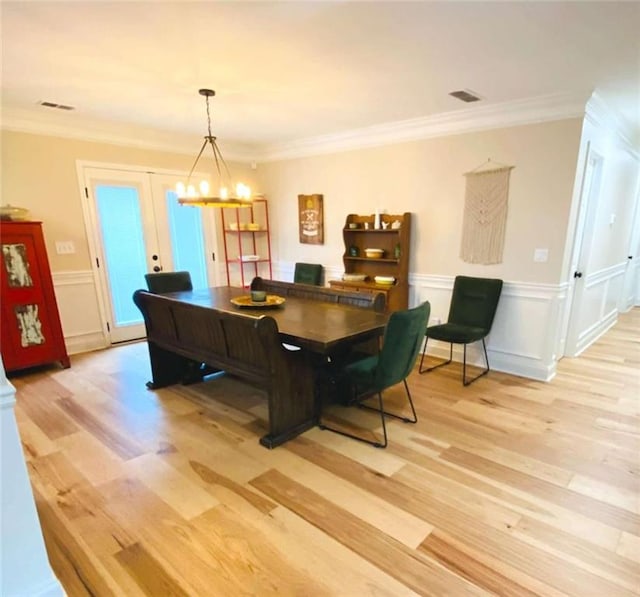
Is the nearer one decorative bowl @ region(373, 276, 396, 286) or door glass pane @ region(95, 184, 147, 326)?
decorative bowl @ region(373, 276, 396, 286)

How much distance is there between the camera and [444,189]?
4.04 meters

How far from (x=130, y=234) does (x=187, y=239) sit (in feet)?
2.50

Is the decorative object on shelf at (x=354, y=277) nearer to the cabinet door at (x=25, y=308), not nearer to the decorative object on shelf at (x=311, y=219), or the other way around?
the decorative object on shelf at (x=311, y=219)

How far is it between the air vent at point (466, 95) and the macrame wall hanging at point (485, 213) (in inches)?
24.3

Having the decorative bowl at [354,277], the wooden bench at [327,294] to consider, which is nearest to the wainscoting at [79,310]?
the wooden bench at [327,294]

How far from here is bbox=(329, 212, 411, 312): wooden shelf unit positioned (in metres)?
4.30

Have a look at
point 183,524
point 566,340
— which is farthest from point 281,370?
point 566,340

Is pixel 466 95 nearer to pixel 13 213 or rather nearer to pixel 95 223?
pixel 95 223

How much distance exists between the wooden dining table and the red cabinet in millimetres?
1433

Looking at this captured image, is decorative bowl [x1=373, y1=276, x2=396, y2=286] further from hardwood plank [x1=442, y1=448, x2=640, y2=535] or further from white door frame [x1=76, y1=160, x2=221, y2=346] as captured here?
white door frame [x1=76, y1=160, x2=221, y2=346]

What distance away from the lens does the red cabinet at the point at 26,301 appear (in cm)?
357

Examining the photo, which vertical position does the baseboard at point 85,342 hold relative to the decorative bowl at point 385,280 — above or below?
below

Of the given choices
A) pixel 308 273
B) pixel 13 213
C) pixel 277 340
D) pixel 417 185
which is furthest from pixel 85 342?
pixel 417 185

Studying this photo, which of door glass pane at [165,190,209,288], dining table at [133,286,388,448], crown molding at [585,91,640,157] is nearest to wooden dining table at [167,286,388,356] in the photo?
dining table at [133,286,388,448]
